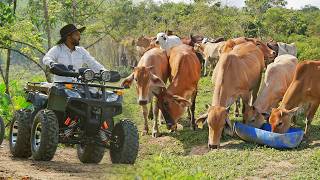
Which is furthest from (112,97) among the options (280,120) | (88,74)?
(280,120)

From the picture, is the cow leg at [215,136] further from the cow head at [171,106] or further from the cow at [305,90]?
the cow head at [171,106]

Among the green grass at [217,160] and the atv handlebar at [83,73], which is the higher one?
the atv handlebar at [83,73]

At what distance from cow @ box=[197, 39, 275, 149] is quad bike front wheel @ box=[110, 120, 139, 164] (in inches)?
114

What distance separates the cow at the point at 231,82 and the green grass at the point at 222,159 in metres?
0.47

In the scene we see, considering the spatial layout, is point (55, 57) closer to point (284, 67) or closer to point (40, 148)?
point (40, 148)

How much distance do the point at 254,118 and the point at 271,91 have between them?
0.89 m

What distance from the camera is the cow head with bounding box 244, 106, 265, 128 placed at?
10383 millimetres

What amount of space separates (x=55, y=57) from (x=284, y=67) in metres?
5.65

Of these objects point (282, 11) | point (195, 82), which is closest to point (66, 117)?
point (195, 82)

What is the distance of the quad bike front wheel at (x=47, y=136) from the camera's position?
666 cm

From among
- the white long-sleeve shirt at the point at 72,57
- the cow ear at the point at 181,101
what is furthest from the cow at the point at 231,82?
the white long-sleeve shirt at the point at 72,57

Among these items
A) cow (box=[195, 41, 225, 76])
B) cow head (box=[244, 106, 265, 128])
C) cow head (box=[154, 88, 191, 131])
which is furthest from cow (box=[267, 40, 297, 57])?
cow head (box=[244, 106, 265, 128])

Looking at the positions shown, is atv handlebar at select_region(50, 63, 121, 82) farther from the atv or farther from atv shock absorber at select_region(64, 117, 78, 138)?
atv shock absorber at select_region(64, 117, 78, 138)

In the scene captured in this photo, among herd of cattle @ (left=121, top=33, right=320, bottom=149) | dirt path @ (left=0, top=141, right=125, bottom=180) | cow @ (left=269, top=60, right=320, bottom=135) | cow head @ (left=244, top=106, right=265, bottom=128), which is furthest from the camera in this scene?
cow head @ (left=244, top=106, right=265, bottom=128)
